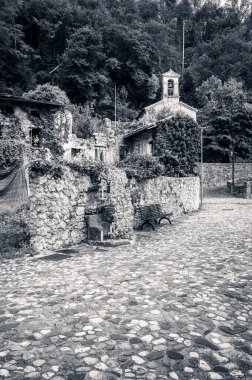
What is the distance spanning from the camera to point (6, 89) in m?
37.5

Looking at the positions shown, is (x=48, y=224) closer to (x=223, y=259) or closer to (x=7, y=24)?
(x=223, y=259)

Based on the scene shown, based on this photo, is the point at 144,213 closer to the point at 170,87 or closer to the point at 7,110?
the point at 7,110

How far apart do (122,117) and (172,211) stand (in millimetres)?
31408

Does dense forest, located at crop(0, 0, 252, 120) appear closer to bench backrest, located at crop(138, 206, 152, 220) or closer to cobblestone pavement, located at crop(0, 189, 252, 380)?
bench backrest, located at crop(138, 206, 152, 220)

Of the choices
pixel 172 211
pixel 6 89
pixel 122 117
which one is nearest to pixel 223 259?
pixel 172 211

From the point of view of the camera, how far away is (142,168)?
51.7 ft

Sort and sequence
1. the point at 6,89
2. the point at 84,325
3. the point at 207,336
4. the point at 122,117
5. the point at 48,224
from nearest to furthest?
the point at 207,336, the point at 84,325, the point at 48,224, the point at 6,89, the point at 122,117

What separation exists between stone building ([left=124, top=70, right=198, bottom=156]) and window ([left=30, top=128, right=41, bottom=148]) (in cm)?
870

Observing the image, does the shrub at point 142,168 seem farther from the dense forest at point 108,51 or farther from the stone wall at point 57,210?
the dense forest at point 108,51

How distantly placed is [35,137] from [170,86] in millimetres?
19307

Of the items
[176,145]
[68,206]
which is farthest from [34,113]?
[68,206]

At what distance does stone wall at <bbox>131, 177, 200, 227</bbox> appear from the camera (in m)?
14.4

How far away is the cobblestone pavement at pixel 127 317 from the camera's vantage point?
340 centimetres

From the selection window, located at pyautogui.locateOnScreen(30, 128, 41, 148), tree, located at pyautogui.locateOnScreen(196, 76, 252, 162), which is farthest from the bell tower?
window, located at pyautogui.locateOnScreen(30, 128, 41, 148)
